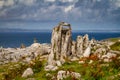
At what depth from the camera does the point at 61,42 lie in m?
55.4

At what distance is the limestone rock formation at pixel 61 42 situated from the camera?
54.2 m

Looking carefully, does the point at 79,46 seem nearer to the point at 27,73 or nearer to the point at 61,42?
the point at 61,42

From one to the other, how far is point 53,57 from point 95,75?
19946 mm

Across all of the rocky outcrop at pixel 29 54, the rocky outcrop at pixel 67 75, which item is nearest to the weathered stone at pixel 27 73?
the rocky outcrop at pixel 67 75

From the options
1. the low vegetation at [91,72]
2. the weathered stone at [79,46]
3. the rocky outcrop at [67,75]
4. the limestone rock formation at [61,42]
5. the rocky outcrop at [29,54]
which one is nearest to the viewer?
the low vegetation at [91,72]

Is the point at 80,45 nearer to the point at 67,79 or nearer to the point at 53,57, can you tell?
the point at 53,57

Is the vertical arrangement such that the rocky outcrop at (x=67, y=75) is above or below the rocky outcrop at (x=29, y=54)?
above

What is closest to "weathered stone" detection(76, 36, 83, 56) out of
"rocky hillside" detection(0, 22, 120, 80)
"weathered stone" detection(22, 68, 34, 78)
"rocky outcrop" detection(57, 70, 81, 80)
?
"rocky hillside" detection(0, 22, 120, 80)

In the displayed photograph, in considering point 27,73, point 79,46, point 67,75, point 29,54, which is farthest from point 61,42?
point 29,54

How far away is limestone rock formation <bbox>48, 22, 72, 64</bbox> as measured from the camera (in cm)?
5419

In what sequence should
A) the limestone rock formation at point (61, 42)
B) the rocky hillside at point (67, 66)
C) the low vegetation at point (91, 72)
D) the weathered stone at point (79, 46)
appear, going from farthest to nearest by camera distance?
1. the weathered stone at point (79, 46)
2. the limestone rock formation at point (61, 42)
3. the rocky hillside at point (67, 66)
4. the low vegetation at point (91, 72)

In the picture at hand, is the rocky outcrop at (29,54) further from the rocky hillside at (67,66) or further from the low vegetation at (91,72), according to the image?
the low vegetation at (91,72)

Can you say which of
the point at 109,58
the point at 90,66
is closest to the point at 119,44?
the point at 109,58

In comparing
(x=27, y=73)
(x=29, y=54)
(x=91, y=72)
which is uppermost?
(x=91, y=72)
